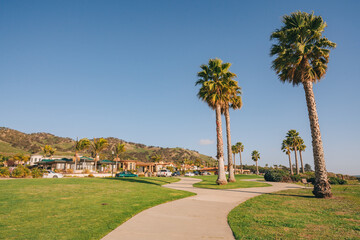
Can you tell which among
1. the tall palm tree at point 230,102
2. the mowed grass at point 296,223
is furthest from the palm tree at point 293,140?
the mowed grass at point 296,223

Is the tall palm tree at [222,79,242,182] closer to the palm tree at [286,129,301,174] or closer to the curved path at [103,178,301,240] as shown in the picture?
the curved path at [103,178,301,240]

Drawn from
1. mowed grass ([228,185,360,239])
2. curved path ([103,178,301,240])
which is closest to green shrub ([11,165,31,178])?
curved path ([103,178,301,240])

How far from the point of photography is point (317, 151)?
587 inches

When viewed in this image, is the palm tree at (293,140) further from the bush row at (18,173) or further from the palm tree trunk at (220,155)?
the bush row at (18,173)

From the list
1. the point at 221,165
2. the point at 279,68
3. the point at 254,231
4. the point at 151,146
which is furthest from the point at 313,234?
the point at 151,146

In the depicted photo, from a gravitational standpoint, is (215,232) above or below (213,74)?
below

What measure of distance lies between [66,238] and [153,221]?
2913 mm

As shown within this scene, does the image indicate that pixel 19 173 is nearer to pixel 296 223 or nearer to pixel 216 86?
pixel 216 86

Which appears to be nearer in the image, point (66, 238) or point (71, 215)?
point (66, 238)

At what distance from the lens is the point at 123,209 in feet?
30.9

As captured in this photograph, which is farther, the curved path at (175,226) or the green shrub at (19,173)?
the green shrub at (19,173)

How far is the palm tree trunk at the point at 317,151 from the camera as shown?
14109mm

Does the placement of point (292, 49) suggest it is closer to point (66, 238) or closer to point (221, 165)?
point (221, 165)

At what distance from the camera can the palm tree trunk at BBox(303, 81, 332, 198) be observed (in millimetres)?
14109
